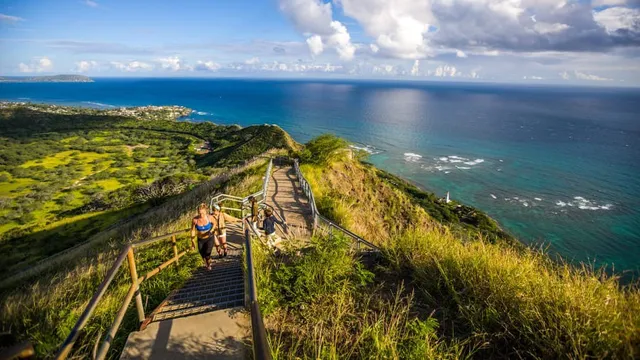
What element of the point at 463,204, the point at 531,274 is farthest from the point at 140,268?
the point at 463,204

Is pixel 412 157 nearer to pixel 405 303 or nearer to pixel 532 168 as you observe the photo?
pixel 532 168

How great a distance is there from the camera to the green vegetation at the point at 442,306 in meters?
3.43

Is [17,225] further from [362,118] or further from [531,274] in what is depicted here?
[362,118]

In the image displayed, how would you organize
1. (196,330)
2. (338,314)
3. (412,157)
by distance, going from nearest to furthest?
(196,330) → (338,314) → (412,157)

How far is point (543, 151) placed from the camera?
225 feet

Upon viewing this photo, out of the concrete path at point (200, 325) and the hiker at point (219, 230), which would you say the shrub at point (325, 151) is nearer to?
the hiker at point (219, 230)

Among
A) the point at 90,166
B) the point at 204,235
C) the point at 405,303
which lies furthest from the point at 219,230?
the point at 90,166

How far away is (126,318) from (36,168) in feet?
291

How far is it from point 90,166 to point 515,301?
86.9 meters

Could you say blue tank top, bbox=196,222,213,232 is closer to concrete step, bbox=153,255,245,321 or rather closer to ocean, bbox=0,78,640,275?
concrete step, bbox=153,255,245,321

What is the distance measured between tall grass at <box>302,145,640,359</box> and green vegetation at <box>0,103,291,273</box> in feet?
105

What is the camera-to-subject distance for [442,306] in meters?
4.84

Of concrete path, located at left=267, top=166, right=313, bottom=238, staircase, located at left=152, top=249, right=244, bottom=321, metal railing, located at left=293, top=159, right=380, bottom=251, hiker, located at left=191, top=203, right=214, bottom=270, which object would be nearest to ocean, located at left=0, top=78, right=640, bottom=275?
metal railing, located at left=293, top=159, right=380, bottom=251

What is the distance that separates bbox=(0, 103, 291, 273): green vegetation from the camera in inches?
1423
